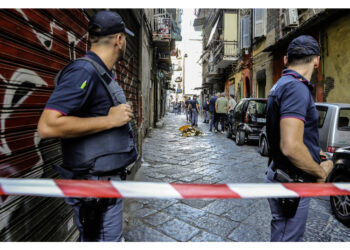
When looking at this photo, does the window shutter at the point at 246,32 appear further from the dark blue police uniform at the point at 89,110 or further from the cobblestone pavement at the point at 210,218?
the dark blue police uniform at the point at 89,110

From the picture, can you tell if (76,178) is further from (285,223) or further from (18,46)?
(285,223)

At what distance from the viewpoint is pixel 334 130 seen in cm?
392

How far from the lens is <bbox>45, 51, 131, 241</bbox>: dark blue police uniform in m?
1.16

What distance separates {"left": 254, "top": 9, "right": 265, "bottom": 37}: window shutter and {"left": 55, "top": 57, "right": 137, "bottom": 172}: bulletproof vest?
605 inches

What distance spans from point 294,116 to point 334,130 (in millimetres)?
3020

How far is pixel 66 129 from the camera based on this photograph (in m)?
1.16

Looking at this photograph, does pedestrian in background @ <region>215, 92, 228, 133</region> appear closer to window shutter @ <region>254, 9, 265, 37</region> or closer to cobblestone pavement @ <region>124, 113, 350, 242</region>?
window shutter @ <region>254, 9, 265, 37</region>

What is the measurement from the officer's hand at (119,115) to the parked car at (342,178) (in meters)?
2.73

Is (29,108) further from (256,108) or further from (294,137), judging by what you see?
(256,108)

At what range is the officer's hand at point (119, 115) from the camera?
130 centimetres

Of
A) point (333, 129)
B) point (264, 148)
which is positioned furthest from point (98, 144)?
Answer: point (264, 148)

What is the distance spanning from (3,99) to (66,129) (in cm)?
60

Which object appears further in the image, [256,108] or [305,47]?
[256,108]

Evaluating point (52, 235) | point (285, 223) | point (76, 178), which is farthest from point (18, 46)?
point (285, 223)
